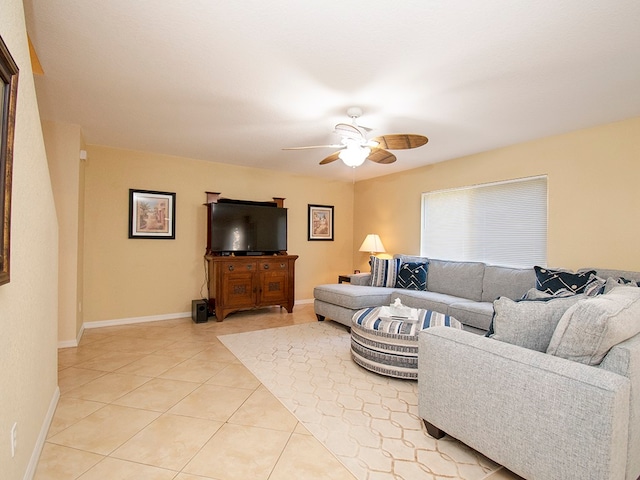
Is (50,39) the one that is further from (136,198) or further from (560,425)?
(560,425)

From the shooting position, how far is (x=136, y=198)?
14.8 ft

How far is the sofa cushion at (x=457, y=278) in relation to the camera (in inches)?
161

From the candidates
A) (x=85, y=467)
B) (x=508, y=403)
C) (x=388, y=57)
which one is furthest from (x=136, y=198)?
(x=508, y=403)

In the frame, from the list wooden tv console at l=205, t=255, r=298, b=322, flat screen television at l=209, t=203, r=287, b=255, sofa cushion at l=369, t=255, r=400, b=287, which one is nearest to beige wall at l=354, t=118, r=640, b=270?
sofa cushion at l=369, t=255, r=400, b=287

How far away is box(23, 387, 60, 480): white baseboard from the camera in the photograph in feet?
5.24

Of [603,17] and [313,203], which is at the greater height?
[603,17]

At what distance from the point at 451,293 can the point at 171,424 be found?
3472mm

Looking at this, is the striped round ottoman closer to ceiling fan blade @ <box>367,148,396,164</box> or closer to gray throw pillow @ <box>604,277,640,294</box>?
gray throw pillow @ <box>604,277,640,294</box>

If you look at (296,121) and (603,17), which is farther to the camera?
(296,121)

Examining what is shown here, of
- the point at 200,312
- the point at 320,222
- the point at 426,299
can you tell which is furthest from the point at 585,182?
the point at 200,312

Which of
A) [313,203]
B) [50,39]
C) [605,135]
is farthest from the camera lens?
[313,203]

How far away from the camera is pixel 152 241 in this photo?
467 centimetres

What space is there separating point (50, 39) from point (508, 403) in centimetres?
322

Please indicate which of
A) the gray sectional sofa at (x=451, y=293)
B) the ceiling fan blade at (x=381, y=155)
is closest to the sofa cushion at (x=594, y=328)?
the gray sectional sofa at (x=451, y=293)
